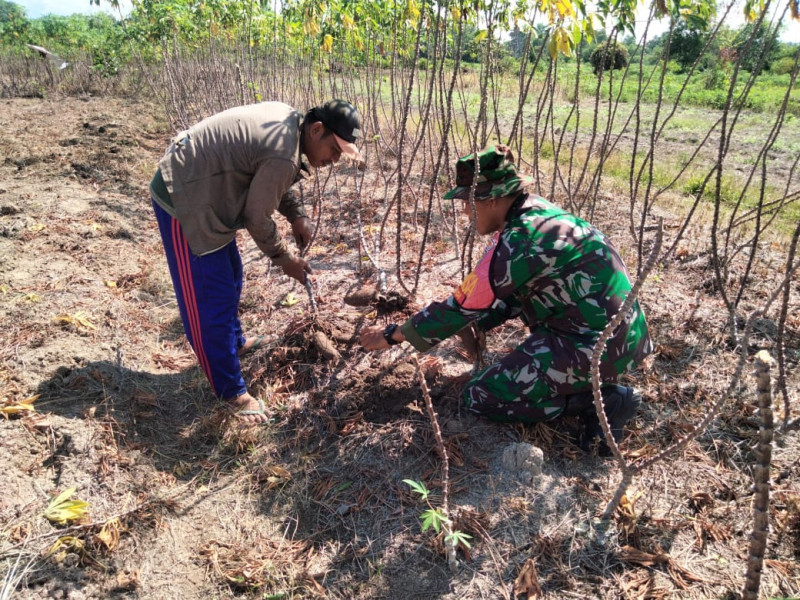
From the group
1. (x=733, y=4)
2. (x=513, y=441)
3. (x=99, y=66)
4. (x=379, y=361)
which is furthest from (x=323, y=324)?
(x=99, y=66)

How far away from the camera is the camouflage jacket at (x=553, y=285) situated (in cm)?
187

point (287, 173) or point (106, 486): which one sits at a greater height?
point (287, 173)

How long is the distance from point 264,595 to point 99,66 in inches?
567

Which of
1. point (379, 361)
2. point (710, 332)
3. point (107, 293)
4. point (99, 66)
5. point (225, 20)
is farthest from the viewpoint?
point (99, 66)

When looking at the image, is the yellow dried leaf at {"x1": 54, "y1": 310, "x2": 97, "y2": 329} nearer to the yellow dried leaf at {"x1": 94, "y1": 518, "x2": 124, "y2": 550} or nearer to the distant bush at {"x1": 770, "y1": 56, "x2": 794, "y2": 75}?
the yellow dried leaf at {"x1": 94, "y1": 518, "x2": 124, "y2": 550}

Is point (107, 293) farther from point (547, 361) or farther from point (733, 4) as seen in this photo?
point (733, 4)

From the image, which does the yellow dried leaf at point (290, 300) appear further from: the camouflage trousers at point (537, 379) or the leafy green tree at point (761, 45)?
the leafy green tree at point (761, 45)

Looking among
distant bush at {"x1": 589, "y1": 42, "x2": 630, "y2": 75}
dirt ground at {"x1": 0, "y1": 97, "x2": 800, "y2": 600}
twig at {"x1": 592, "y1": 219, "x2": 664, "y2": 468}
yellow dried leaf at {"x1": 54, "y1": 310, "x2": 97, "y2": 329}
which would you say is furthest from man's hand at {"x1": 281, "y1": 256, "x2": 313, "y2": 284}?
distant bush at {"x1": 589, "y1": 42, "x2": 630, "y2": 75}

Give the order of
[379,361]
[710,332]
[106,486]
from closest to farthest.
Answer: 1. [106,486]
2. [379,361]
3. [710,332]

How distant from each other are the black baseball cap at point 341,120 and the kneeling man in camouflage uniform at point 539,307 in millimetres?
471

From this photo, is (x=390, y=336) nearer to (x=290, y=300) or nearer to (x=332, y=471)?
(x=332, y=471)

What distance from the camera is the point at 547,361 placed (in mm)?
2029

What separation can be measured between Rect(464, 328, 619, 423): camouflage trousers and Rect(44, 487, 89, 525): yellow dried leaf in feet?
5.10

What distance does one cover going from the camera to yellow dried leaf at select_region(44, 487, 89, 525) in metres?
1.72
